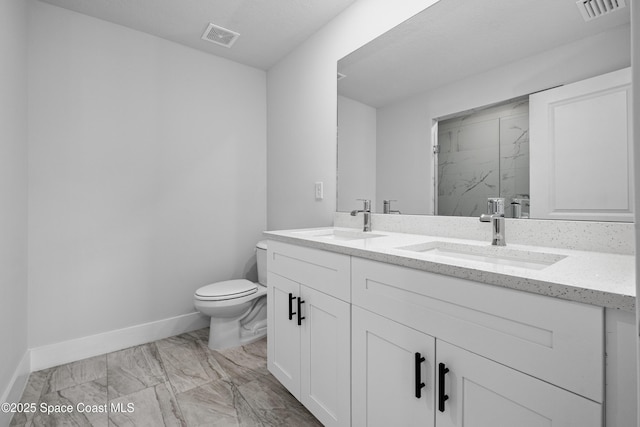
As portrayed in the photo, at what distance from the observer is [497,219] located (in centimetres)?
115

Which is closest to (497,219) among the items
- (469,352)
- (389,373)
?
(469,352)

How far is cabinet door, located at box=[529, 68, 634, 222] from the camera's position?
3.11 feet

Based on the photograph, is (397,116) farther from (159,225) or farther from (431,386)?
(159,225)

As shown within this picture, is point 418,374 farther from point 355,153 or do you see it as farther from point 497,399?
point 355,153

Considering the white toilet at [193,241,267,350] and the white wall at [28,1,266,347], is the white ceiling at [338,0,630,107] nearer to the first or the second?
the white wall at [28,1,266,347]

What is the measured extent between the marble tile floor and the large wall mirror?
47.1 inches

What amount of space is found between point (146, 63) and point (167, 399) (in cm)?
226

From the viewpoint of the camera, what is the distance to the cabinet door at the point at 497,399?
24.1 inches

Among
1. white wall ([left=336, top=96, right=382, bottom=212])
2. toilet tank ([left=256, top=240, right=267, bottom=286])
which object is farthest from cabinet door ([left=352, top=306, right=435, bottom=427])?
toilet tank ([left=256, top=240, right=267, bottom=286])

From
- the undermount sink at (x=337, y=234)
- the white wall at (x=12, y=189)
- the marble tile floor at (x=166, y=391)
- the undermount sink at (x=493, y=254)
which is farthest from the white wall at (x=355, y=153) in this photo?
the white wall at (x=12, y=189)

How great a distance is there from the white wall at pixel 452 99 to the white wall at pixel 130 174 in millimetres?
1467

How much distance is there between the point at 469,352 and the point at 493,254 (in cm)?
48

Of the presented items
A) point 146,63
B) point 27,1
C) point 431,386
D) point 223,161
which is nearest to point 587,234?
point 431,386

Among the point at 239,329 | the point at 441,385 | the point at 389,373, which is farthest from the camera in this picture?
the point at 239,329
